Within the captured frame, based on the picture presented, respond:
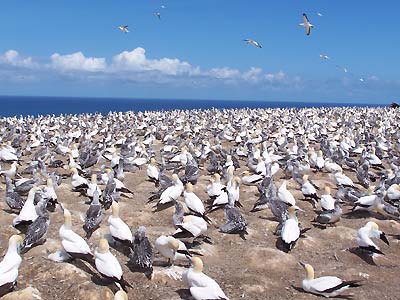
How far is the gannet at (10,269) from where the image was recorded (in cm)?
878

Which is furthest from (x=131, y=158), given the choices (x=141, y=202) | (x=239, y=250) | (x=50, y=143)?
(x=239, y=250)

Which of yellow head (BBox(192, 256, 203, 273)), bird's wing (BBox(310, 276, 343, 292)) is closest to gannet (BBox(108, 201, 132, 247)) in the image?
yellow head (BBox(192, 256, 203, 273))

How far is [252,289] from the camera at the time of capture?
10.5 meters

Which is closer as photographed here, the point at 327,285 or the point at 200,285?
the point at 200,285

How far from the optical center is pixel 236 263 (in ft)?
39.9

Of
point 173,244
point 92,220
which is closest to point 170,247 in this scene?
point 173,244

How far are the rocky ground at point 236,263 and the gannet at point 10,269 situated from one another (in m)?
0.18

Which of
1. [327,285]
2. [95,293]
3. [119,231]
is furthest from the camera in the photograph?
[119,231]

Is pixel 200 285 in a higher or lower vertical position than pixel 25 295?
higher

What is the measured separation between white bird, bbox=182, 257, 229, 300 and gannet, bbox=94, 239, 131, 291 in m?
1.24

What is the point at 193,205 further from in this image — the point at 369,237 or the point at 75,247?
the point at 369,237

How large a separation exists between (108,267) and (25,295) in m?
1.57

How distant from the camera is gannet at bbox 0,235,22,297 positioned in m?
8.78

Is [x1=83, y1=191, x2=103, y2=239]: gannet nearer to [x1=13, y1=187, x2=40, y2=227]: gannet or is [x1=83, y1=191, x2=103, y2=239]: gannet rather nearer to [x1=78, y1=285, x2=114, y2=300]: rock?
[x1=13, y1=187, x2=40, y2=227]: gannet
